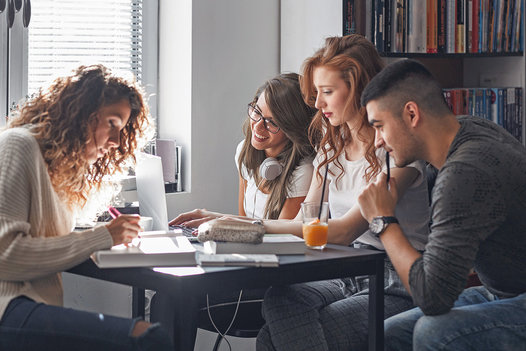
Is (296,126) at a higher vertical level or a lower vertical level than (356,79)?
lower

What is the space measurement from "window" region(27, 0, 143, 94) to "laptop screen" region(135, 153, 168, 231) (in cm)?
59

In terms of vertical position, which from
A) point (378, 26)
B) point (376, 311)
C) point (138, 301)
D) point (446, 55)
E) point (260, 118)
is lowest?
point (138, 301)

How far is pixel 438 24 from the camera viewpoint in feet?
10.0

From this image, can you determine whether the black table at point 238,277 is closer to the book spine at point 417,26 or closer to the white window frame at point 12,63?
the white window frame at point 12,63

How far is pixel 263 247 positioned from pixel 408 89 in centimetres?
54

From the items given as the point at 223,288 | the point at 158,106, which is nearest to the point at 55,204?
the point at 223,288

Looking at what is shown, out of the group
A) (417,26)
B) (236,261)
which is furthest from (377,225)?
(417,26)

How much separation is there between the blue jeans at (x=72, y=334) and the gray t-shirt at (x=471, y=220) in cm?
61

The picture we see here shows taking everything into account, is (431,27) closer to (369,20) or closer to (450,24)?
(450,24)

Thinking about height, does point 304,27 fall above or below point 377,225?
above

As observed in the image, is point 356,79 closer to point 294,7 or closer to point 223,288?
point 223,288

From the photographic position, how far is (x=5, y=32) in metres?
2.66

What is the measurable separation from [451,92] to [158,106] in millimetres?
1329

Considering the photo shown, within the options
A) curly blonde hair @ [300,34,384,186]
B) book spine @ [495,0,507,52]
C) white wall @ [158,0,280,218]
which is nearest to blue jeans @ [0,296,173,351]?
curly blonde hair @ [300,34,384,186]
